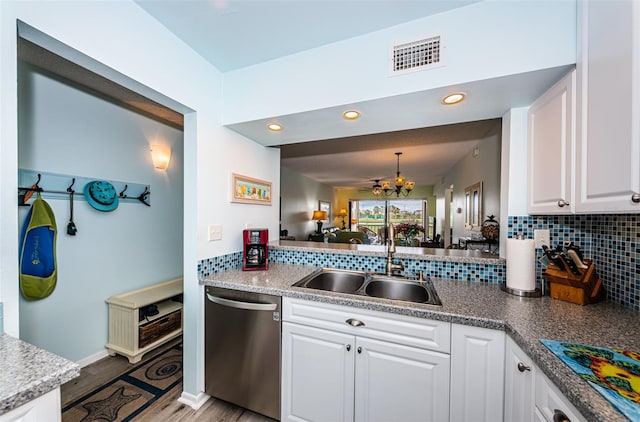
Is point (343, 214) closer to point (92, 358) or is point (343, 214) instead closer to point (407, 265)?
point (407, 265)

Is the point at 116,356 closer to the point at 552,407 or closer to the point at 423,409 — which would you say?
the point at 423,409

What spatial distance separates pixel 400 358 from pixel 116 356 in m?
2.55

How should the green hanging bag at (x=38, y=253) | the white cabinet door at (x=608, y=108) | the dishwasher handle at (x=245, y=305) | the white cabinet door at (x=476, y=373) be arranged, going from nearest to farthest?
the white cabinet door at (x=608, y=108)
the white cabinet door at (x=476, y=373)
the dishwasher handle at (x=245, y=305)
the green hanging bag at (x=38, y=253)

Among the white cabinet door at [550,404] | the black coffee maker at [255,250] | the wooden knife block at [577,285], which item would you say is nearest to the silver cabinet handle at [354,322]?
the white cabinet door at [550,404]

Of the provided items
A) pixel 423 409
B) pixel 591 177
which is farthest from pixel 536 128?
pixel 423 409

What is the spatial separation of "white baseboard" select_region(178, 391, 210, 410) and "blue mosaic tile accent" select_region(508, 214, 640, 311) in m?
2.38

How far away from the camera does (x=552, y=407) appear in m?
0.80

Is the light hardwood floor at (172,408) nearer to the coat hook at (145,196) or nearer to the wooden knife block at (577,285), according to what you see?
the coat hook at (145,196)

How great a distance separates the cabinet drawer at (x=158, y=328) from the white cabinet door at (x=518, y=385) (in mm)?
2639

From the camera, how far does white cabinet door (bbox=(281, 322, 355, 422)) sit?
1350 millimetres

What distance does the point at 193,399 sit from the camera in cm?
169

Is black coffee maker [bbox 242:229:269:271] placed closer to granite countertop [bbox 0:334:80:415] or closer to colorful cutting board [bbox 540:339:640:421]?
granite countertop [bbox 0:334:80:415]

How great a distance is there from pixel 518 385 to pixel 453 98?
1429 millimetres

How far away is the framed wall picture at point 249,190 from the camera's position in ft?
6.54
